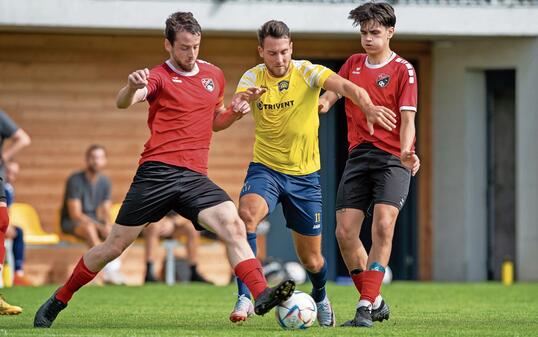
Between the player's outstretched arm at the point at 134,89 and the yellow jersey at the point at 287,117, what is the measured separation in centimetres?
121

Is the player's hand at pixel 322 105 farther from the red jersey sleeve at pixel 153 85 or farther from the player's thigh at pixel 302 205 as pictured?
the red jersey sleeve at pixel 153 85

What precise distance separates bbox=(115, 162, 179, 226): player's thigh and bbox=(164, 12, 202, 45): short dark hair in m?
0.90

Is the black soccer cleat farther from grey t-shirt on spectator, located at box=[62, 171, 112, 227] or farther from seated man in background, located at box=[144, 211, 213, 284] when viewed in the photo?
grey t-shirt on spectator, located at box=[62, 171, 112, 227]

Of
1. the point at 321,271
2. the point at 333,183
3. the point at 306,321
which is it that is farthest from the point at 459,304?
the point at 333,183

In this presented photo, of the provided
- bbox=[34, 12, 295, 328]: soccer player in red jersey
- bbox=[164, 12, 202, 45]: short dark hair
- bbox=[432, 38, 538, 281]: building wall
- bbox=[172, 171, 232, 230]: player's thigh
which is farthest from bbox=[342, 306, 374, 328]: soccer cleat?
bbox=[432, 38, 538, 281]: building wall

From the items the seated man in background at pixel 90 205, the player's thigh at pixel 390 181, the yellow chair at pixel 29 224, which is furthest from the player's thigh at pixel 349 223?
the yellow chair at pixel 29 224

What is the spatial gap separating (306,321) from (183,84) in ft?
6.03

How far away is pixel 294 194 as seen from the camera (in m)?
10.4

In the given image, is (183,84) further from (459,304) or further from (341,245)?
(459,304)

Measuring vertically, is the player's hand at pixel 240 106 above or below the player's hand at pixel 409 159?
above

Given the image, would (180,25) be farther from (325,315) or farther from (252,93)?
(325,315)

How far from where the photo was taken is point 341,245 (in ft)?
33.4

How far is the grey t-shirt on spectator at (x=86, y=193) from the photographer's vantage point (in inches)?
734

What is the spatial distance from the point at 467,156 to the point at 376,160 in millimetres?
11543
